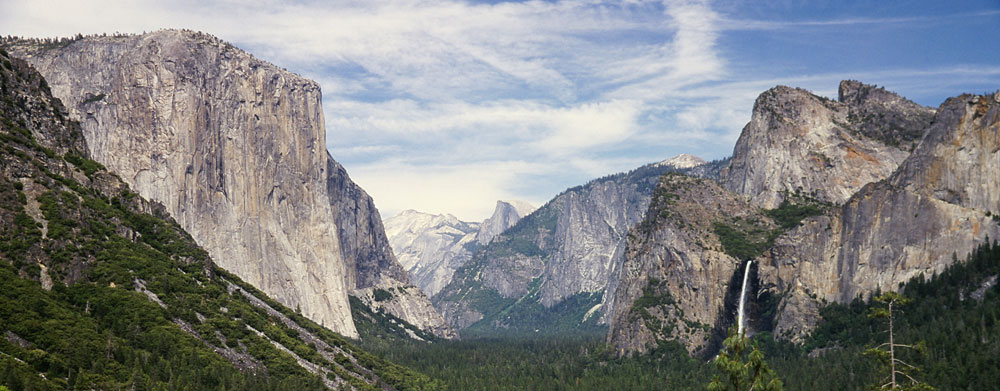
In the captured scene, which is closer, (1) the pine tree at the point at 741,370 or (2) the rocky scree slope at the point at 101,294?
(1) the pine tree at the point at 741,370

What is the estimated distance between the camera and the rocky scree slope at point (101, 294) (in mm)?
108375

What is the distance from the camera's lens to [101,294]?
12625 centimetres

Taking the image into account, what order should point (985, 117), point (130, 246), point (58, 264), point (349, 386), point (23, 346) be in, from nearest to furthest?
point (23, 346) → point (58, 264) → point (130, 246) → point (349, 386) → point (985, 117)

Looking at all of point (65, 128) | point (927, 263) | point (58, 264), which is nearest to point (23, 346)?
point (58, 264)

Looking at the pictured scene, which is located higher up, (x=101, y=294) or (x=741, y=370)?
(x=101, y=294)

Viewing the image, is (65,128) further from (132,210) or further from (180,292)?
(180,292)

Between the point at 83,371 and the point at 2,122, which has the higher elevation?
the point at 2,122

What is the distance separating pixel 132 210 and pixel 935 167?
159 m

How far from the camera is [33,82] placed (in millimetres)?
145250

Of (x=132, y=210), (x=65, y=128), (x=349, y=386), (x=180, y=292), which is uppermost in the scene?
(x=65, y=128)

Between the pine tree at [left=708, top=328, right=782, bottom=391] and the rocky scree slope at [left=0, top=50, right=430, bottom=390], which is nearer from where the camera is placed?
the pine tree at [left=708, top=328, right=782, bottom=391]

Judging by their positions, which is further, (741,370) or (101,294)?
(101,294)

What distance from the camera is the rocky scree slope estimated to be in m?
108

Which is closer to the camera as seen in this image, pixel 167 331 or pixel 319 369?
pixel 167 331
